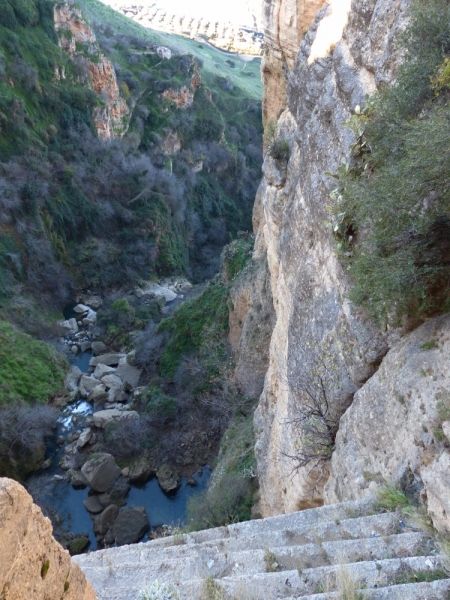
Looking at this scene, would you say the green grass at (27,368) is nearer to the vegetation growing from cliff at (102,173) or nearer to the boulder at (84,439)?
the boulder at (84,439)

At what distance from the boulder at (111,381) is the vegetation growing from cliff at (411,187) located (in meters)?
20.9

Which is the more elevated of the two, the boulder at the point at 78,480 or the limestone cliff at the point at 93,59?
the limestone cliff at the point at 93,59

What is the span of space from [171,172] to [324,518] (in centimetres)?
4848

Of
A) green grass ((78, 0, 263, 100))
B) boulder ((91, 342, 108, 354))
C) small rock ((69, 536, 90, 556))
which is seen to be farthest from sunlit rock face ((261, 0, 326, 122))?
green grass ((78, 0, 263, 100))

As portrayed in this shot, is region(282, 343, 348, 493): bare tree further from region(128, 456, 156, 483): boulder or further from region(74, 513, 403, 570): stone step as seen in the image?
region(128, 456, 156, 483): boulder

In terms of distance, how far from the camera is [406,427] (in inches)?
190

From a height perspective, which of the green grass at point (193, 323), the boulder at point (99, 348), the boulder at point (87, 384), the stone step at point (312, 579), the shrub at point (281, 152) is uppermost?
the shrub at point (281, 152)

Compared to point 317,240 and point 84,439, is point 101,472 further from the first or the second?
point 317,240

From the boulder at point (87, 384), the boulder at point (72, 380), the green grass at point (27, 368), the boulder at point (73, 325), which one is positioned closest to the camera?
the green grass at point (27, 368)

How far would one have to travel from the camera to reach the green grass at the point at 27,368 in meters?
22.1

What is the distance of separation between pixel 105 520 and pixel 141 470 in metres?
2.52

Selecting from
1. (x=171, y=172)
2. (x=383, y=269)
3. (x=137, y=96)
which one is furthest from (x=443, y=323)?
(x=137, y=96)

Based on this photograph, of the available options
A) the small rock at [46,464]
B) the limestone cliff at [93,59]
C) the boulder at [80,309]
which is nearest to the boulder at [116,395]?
the small rock at [46,464]

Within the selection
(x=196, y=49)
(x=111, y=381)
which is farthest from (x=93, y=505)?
(x=196, y=49)
